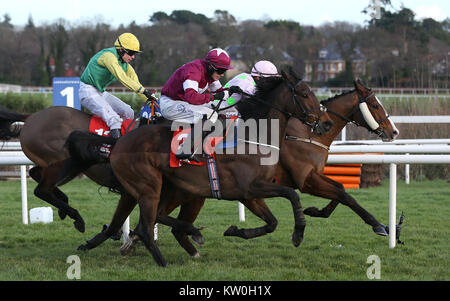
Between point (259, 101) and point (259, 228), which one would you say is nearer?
point (259, 228)

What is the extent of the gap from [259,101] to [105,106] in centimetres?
162

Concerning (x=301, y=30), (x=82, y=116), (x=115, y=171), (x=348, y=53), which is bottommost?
(x=115, y=171)

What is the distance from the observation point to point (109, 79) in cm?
583

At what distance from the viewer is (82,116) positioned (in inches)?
225

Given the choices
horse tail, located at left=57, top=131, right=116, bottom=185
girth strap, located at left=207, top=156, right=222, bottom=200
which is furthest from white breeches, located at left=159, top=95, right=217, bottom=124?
horse tail, located at left=57, top=131, right=116, bottom=185

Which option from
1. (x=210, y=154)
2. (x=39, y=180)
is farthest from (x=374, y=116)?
(x=39, y=180)

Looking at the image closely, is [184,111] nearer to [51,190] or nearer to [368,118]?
[51,190]

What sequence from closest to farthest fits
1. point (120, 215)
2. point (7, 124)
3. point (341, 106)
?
1. point (120, 215)
2. point (341, 106)
3. point (7, 124)

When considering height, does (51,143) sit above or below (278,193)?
above

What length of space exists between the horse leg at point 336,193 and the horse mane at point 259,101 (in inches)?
34.5

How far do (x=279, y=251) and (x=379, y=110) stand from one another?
1655 millimetres

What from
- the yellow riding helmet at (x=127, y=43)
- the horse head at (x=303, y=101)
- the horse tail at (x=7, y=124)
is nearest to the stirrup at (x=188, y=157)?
the horse head at (x=303, y=101)
